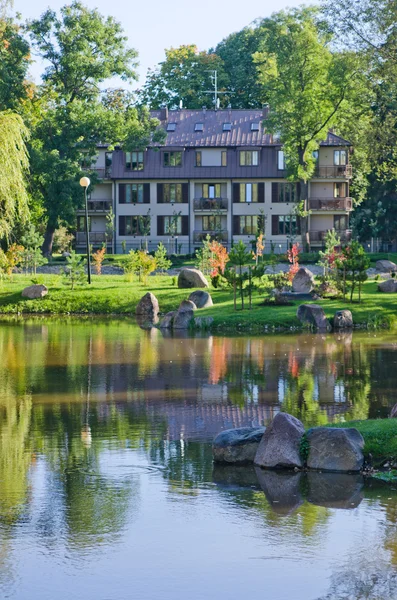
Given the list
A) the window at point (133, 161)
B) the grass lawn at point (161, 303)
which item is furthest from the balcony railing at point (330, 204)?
the grass lawn at point (161, 303)

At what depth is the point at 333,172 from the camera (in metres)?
75.9

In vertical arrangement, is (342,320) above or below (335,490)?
above

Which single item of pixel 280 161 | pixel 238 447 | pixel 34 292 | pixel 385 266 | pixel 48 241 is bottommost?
pixel 238 447

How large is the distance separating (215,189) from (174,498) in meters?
64.5

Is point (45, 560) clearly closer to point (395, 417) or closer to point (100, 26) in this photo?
point (395, 417)

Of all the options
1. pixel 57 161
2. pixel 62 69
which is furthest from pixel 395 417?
pixel 62 69

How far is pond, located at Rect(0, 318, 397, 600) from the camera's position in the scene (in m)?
11.1

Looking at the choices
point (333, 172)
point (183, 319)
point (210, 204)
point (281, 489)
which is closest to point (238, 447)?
point (281, 489)

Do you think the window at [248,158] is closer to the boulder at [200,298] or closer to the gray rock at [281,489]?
the boulder at [200,298]

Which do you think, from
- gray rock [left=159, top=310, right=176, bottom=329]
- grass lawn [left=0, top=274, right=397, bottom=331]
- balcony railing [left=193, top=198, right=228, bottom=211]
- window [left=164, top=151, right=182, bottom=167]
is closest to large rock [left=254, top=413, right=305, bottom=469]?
grass lawn [left=0, top=274, right=397, bottom=331]

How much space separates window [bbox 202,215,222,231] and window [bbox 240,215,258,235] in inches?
63.2

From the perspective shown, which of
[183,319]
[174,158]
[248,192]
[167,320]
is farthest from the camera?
[174,158]

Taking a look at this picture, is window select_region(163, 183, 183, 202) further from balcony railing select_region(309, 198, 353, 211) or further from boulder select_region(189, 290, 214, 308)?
boulder select_region(189, 290, 214, 308)

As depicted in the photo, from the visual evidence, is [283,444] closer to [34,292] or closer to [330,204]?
[34,292]
